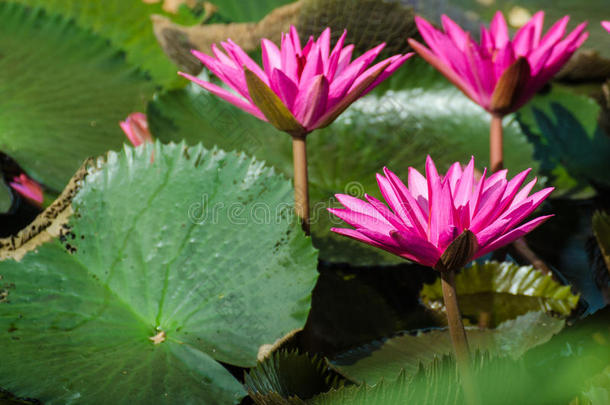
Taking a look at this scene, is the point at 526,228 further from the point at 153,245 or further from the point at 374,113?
the point at 374,113

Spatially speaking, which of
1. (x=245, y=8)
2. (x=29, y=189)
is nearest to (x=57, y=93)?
(x=29, y=189)

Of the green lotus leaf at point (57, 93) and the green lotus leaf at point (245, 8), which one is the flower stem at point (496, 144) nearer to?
the green lotus leaf at point (57, 93)

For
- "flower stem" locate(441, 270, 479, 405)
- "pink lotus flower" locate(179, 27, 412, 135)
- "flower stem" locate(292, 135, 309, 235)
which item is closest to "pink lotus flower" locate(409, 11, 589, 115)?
"pink lotus flower" locate(179, 27, 412, 135)

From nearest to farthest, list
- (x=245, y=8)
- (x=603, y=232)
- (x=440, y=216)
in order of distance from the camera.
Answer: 1. (x=440, y=216)
2. (x=603, y=232)
3. (x=245, y=8)

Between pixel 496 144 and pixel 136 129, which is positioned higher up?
pixel 136 129

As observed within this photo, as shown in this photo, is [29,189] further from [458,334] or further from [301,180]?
[458,334]

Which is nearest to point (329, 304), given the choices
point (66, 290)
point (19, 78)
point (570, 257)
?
point (66, 290)

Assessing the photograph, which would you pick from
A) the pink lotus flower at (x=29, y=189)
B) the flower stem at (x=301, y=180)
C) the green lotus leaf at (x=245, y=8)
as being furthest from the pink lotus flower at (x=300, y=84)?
the green lotus leaf at (x=245, y=8)
